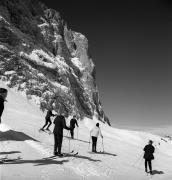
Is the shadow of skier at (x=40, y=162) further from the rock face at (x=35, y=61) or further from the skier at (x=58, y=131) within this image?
the rock face at (x=35, y=61)

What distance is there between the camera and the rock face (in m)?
46.3

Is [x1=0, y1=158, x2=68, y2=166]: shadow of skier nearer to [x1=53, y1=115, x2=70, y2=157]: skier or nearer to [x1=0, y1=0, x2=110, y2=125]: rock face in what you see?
[x1=53, y1=115, x2=70, y2=157]: skier

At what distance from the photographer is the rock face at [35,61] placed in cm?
4634

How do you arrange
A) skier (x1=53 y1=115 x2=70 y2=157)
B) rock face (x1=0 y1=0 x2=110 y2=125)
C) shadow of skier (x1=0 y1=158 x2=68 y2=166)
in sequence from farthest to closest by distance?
rock face (x1=0 y1=0 x2=110 y2=125)
skier (x1=53 y1=115 x2=70 y2=157)
shadow of skier (x1=0 y1=158 x2=68 y2=166)

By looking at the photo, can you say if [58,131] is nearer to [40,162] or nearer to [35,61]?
[40,162]

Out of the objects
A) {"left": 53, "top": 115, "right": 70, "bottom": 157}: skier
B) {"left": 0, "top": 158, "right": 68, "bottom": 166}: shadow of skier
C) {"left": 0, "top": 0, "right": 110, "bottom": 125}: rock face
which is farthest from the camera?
{"left": 0, "top": 0, "right": 110, "bottom": 125}: rock face

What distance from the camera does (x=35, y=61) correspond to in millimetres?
52906

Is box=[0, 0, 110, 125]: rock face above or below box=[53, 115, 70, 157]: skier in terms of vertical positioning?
above

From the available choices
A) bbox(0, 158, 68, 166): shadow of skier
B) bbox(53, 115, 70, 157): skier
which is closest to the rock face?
bbox(53, 115, 70, 157): skier

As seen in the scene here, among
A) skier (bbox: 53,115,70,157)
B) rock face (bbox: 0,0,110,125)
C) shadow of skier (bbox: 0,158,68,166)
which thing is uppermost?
rock face (bbox: 0,0,110,125)

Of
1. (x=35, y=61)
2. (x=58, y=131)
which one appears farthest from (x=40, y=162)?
(x=35, y=61)

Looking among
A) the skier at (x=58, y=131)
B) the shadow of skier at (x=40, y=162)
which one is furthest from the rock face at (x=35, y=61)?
the shadow of skier at (x=40, y=162)

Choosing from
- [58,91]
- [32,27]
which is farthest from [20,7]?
[58,91]

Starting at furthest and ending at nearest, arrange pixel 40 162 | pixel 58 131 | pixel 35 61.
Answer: pixel 35 61 < pixel 58 131 < pixel 40 162
